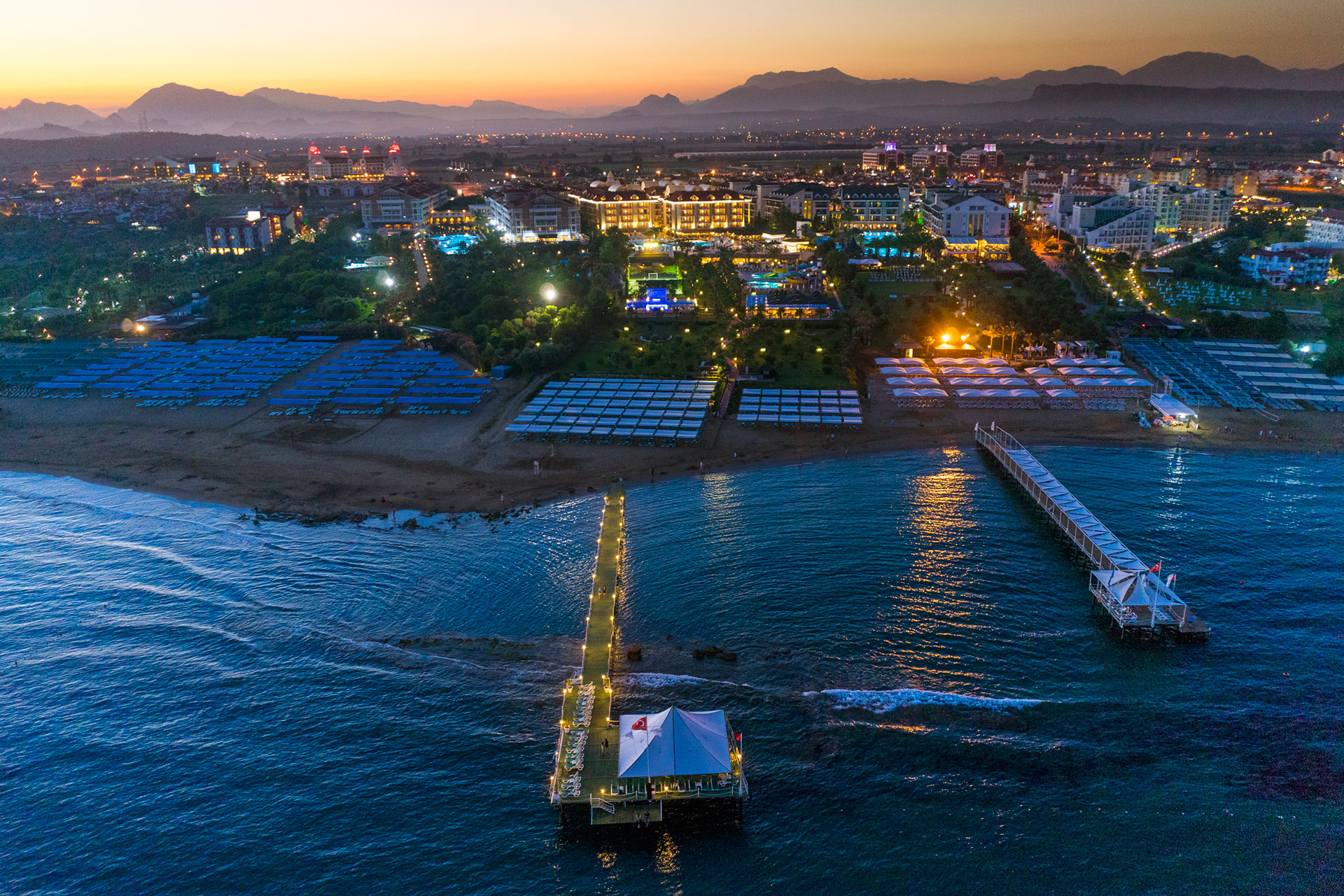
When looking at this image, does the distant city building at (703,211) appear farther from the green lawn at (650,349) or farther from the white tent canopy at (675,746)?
the white tent canopy at (675,746)

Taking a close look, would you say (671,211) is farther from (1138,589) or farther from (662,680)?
(662,680)

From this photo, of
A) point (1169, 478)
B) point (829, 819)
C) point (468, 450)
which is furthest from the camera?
point (468, 450)

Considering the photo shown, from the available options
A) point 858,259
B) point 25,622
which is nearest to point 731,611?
point 25,622

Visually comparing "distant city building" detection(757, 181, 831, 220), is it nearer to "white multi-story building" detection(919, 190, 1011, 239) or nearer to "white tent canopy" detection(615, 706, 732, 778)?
"white multi-story building" detection(919, 190, 1011, 239)

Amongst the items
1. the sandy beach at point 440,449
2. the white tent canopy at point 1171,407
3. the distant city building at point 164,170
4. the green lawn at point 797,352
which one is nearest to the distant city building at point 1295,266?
the sandy beach at point 440,449

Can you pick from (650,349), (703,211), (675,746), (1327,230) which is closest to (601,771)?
(675,746)

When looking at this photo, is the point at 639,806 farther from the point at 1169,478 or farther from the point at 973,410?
the point at 973,410
